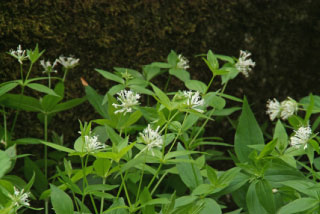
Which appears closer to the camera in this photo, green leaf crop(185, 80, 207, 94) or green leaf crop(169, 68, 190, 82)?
green leaf crop(185, 80, 207, 94)

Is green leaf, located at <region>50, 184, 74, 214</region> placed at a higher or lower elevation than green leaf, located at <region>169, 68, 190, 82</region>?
lower

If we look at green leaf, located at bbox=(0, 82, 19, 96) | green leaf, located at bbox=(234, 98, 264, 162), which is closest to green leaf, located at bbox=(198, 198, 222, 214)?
green leaf, located at bbox=(234, 98, 264, 162)

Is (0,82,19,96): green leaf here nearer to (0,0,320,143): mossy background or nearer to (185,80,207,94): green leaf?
(0,0,320,143): mossy background

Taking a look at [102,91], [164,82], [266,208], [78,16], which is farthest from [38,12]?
[266,208]

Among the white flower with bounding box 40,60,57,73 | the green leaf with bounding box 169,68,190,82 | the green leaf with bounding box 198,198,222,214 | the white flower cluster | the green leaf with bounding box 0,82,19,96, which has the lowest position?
the green leaf with bounding box 198,198,222,214

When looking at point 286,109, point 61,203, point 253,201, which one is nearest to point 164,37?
point 286,109

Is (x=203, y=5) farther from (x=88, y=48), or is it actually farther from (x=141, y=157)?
(x=141, y=157)

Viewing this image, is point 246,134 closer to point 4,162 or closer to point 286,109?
point 286,109

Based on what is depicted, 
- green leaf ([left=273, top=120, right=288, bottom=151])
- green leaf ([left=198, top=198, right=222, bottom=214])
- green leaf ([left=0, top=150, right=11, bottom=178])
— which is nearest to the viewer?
green leaf ([left=0, top=150, right=11, bottom=178])
